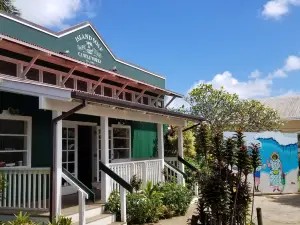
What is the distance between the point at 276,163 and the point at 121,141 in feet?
22.3

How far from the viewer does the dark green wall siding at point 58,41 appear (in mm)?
9438

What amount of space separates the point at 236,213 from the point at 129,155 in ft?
21.4

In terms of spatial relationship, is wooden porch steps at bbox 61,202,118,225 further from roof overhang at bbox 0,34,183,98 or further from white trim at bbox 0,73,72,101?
roof overhang at bbox 0,34,183,98

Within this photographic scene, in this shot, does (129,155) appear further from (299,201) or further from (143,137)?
(299,201)

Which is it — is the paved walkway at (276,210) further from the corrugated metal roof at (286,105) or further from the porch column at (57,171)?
the corrugated metal roof at (286,105)

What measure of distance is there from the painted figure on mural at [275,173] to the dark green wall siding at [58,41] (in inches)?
255

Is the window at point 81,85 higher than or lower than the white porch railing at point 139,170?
higher

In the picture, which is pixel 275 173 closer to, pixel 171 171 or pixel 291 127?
pixel 171 171

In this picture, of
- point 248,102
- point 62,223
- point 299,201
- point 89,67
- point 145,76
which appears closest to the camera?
point 62,223

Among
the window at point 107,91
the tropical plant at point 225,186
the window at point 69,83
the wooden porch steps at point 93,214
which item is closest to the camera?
the tropical plant at point 225,186

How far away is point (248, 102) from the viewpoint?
2433 centimetres

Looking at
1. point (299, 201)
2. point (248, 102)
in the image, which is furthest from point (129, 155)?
point (248, 102)

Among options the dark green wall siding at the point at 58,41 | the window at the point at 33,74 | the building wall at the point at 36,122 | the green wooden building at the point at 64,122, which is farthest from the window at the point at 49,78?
the building wall at the point at 36,122

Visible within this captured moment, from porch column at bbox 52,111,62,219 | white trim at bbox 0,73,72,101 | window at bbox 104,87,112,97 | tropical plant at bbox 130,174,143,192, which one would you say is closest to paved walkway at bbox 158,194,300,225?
tropical plant at bbox 130,174,143,192
